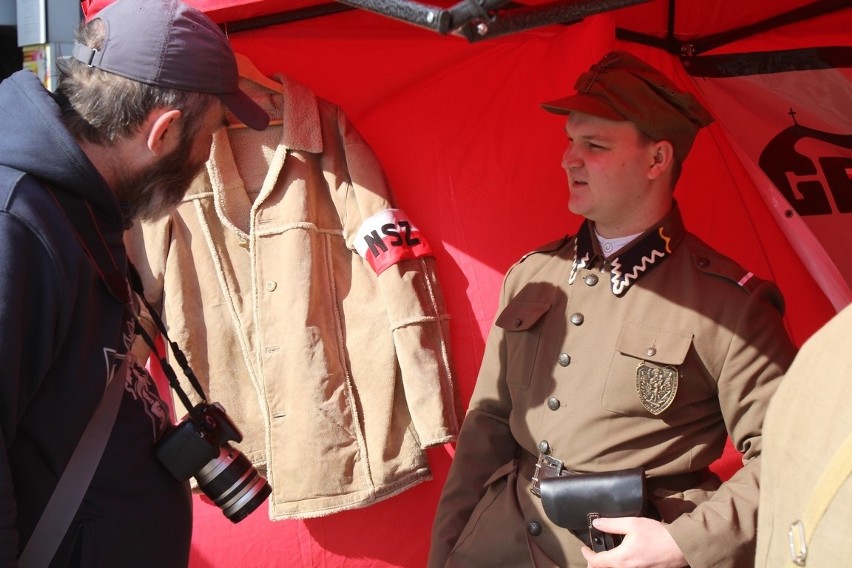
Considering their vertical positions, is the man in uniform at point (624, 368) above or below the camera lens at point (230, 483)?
above

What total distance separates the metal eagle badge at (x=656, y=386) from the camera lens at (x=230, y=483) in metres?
0.88

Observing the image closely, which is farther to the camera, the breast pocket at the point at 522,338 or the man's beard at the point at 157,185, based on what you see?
the breast pocket at the point at 522,338

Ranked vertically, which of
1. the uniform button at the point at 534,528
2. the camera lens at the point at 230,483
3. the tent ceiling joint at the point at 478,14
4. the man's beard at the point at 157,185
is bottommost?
the uniform button at the point at 534,528

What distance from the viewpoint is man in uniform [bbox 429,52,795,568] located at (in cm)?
196

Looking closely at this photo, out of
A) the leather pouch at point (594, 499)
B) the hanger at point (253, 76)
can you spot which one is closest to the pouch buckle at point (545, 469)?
the leather pouch at point (594, 499)

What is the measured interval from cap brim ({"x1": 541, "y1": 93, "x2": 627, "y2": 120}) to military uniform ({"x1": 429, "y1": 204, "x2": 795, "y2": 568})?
0.27 m

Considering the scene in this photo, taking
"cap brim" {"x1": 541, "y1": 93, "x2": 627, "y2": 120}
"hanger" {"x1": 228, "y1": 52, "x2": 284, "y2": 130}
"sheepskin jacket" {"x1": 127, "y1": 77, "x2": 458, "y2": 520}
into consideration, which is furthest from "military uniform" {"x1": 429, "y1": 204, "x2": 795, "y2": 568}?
"hanger" {"x1": 228, "y1": 52, "x2": 284, "y2": 130}

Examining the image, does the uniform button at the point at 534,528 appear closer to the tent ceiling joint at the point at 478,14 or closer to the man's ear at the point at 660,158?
the man's ear at the point at 660,158

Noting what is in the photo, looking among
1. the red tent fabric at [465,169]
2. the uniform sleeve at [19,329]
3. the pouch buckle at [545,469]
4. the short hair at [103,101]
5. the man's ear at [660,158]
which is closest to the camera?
the uniform sleeve at [19,329]

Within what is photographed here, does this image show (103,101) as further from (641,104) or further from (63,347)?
(641,104)

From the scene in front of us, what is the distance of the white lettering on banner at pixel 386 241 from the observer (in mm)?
2924

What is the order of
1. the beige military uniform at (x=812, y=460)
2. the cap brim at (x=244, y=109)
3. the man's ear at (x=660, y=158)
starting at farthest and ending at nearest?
1. the man's ear at (x=660, y=158)
2. the cap brim at (x=244, y=109)
3. the beige military uniform at (x=812, y=460)

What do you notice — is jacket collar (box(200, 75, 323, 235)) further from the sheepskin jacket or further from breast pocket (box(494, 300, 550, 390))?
breast pocket (box(494, 300, 550, 390))

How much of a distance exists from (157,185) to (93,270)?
25cm
